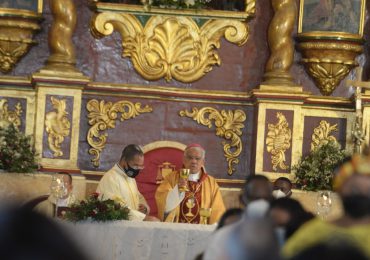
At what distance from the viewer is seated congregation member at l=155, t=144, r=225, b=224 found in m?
9.91

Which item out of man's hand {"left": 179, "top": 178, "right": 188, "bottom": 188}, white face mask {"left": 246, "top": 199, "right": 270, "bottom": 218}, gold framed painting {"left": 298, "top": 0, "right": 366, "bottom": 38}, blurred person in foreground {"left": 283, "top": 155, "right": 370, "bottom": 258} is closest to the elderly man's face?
man's hand {"left": 179, "top": 178, "right": 188, "bottom": 188}

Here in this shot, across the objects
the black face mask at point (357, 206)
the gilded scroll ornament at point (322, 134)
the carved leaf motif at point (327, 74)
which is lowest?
the black face mask at point (357, 206)

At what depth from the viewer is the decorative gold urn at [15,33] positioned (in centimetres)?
1180

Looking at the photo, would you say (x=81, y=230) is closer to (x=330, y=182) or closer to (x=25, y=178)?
(x=25, y=178)

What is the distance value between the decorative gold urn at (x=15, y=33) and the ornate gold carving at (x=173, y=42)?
2.61ft

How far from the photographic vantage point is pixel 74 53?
12.1 meters

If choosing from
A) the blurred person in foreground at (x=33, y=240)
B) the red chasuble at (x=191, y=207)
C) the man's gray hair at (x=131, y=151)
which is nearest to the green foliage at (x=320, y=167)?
the red chasuble at (x=191, y=207)

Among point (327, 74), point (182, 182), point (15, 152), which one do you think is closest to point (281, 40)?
point (327, 74)

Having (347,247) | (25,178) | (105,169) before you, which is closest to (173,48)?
(105,169)

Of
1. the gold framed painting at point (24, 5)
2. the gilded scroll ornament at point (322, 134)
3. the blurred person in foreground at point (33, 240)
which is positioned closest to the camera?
the blurred person in foreground at point (33, 240)

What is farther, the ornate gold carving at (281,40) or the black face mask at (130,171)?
the ornate gold carving at (281,40)

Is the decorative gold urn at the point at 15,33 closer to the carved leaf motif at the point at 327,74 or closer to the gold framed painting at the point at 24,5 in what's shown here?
the gold framed painting at the point at 24,5

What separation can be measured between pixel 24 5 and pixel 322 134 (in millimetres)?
4067

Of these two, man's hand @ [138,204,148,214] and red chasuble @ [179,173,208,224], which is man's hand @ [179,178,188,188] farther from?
man's hand @ [138,204,148,214]
